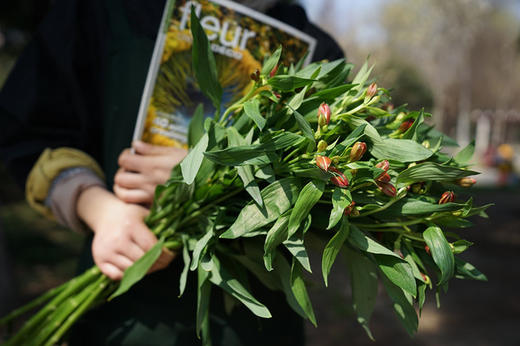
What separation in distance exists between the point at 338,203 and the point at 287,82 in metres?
0.22

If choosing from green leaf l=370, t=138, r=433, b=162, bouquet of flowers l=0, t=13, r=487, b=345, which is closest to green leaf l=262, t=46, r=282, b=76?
bouquet of flowers l=0, t=13, r=487, b=345

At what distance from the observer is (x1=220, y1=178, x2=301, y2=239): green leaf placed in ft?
2.40

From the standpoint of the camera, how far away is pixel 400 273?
740mm

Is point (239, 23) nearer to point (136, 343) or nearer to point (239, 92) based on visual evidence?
point (239, 92)

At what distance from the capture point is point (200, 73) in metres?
0.81

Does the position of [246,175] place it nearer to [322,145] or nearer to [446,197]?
[322,145]

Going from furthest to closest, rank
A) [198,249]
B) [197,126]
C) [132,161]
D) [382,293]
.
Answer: [382,293]
[132,161]
[197,126]
[198,249]

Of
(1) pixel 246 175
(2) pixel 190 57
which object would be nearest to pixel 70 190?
(2) pixel 190 57

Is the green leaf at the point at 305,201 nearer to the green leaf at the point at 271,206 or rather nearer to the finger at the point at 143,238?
the green leaf at the point at 271,206

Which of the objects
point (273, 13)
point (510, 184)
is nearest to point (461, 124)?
point (510, 184)

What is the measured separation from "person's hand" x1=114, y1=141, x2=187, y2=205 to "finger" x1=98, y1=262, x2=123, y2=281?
0.14m

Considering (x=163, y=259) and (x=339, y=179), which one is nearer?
(x=339, y=179)

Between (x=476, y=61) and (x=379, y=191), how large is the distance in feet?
65.7

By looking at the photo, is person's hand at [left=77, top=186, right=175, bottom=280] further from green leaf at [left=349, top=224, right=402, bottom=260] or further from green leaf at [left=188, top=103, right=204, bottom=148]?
green leaf at [left=349, top=224, right=402, bottom=260]
